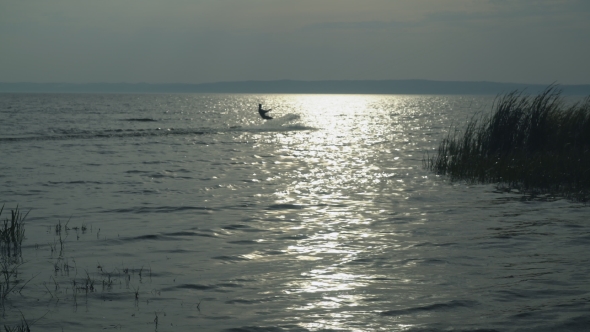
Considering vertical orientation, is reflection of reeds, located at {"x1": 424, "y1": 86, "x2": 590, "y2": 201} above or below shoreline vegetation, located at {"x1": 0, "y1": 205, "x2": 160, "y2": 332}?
above

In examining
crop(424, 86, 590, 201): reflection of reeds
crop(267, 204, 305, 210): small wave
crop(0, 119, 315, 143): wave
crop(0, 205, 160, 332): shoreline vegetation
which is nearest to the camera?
crop(0, 205, 160, 332): shoreline vegetation

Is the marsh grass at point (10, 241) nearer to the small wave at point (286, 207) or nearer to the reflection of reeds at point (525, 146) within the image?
the small wave at point (286, 207)

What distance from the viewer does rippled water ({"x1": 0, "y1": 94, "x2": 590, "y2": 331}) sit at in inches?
298

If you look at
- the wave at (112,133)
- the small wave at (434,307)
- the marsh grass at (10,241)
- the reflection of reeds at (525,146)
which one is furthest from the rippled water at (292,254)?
the wave at (112,133)

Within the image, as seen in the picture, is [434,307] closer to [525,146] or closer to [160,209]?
[160,209]

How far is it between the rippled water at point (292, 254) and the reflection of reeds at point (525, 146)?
109 cm

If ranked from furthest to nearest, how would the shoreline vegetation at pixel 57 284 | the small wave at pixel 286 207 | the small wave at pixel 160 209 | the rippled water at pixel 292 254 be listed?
the small wave at pixel 286 207 → the small wave at pixel 160 209 → the shoreline vegetation at pixel 57 284 → the rippled water at pixel 292 254

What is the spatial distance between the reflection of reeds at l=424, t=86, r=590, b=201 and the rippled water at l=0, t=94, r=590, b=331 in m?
1.09

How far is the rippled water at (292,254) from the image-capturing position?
7578 millimetres

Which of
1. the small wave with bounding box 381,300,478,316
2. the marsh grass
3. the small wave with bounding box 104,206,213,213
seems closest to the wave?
the small wave with bounding box 104,206,213,213

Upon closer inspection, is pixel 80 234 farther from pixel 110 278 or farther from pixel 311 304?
pixel 311 304

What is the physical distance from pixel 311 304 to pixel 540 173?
Result: 12200 millimetres

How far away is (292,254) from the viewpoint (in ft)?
34.7

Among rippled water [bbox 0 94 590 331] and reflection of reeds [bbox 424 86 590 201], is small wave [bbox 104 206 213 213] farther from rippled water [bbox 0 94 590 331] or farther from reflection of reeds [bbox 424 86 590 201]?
reflection of reeds [bbox 424 86 590 201]
